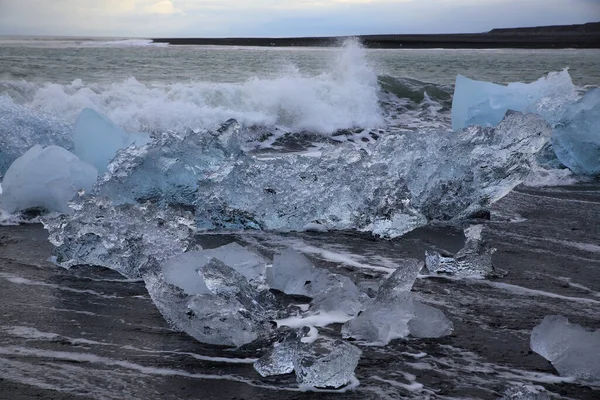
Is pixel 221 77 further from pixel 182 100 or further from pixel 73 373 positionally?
pixel 73 373

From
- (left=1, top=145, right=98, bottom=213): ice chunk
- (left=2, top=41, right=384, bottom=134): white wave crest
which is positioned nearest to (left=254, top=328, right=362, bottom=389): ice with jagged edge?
(left=1, top=145, right=98, bottom=213): ice chunk

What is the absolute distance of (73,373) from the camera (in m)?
2.53

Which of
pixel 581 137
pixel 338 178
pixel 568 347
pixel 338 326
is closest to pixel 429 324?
pixel 338 326

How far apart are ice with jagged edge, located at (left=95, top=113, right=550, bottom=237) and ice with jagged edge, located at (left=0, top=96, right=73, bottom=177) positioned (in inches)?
46.6

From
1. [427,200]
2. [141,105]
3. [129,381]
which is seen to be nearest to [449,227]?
[427,200]

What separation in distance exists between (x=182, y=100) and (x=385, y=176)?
703cm

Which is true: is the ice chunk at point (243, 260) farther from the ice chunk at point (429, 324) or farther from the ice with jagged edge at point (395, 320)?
the ice chunk at point (429, 324)

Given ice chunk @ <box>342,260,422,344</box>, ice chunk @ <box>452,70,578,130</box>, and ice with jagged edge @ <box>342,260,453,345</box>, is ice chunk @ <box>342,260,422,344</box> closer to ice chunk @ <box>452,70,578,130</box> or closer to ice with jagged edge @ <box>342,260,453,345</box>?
ice with jagged edge @ <box>342,260,453,345</box>

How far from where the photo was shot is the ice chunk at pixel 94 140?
5.62 metres

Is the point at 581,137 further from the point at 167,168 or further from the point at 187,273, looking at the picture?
the point at 187,273

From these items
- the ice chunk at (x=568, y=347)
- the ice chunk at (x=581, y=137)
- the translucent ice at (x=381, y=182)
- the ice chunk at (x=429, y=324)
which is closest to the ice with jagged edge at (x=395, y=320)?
the ice chunk at (x=429, y=324)

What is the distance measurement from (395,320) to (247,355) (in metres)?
0.65

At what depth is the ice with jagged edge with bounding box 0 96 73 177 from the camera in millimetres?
5648

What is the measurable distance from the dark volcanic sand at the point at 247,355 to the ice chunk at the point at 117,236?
A: 3.6 inches
